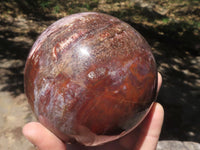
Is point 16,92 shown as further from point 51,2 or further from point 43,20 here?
point 51,2

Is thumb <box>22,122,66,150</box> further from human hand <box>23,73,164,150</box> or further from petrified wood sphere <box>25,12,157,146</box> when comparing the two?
human hand <box>23,73,164,150</box>

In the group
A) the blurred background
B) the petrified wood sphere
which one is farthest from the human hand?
the blurred background

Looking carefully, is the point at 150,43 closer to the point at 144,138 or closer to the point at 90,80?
the point at 144,138

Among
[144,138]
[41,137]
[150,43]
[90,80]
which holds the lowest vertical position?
[150,43]

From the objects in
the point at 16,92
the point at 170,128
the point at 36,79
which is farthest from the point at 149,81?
the point at 16,92

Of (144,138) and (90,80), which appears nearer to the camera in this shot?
(90,80)

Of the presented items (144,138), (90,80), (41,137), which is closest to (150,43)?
(144,138)
